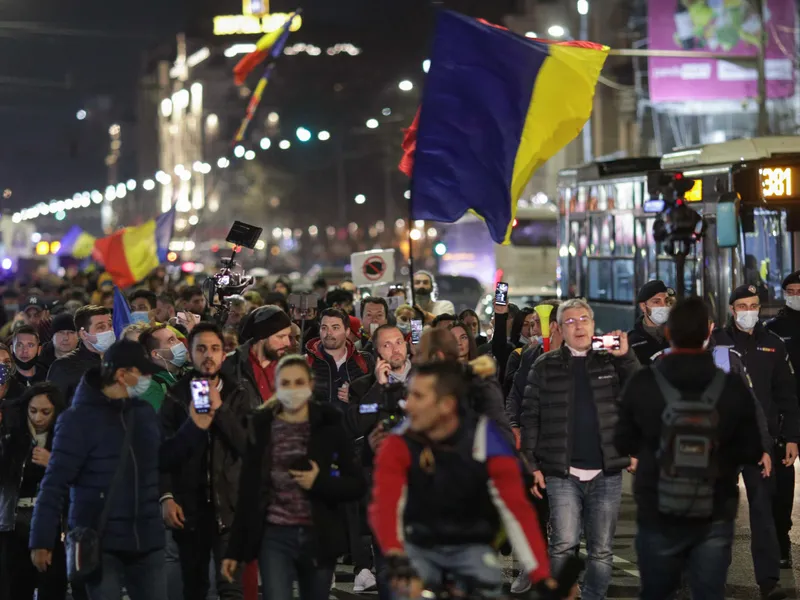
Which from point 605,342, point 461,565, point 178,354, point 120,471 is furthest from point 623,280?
point 461,565

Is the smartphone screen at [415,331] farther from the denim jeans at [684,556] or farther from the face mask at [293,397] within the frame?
the denim jeans at [684,556]

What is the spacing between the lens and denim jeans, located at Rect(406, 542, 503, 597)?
594 cm

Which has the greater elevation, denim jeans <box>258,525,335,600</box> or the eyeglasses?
the eyeglasses

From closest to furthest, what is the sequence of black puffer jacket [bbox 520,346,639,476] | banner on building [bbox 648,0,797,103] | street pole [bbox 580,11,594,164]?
black puffer jacket [bbox 520,346,639,476], banner on building [bbox 648,0,797,103], street pole [bbox 580,11,594,164]

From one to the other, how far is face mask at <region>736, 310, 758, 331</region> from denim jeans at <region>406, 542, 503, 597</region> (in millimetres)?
5107

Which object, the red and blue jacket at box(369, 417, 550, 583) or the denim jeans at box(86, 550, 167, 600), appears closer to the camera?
the red and blue jacket at box(369, 417, 550, 583)

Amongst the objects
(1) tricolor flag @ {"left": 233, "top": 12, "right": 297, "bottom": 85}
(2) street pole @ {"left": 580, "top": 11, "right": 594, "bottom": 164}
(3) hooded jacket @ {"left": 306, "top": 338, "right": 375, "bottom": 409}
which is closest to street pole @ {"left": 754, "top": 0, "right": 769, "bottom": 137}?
(1) tricolor flag @ {"left": 233, "top": 12, "right": 297, "bottom": 85}

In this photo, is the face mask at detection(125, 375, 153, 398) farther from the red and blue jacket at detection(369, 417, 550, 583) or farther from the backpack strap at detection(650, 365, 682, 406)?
the backpack strap at detection(650, 365, 682, 406)

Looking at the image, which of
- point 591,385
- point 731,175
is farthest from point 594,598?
point 731,175

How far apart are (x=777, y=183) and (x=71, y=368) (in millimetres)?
9876

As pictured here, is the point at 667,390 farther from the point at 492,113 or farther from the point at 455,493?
the point at 492,113

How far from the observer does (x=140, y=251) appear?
81.4 feet

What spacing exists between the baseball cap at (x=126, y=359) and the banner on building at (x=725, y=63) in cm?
3648

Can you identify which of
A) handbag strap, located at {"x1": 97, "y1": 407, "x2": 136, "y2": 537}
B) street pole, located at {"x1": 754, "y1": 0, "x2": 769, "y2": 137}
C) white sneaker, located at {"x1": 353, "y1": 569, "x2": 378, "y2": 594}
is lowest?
white sneaker, located at {"x1": 353, "y1": 569, "x2": 378, "y2": 594}
